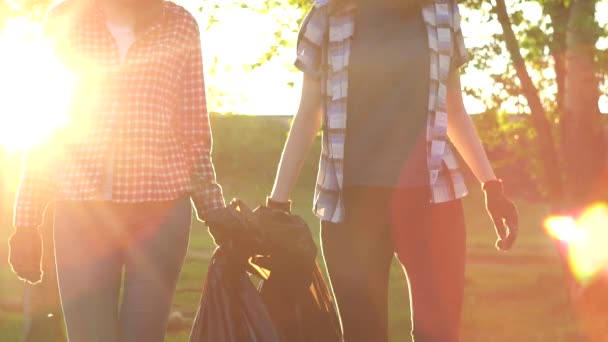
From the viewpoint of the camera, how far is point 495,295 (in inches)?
726

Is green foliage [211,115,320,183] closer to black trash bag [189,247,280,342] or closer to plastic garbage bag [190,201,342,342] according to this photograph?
plastic garbage bag [190,201,342,342]

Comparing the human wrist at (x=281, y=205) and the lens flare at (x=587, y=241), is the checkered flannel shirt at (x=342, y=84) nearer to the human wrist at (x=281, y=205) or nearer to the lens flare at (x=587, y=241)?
the human wrist at (x=281, y=205)

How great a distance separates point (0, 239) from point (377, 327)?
1125 inches

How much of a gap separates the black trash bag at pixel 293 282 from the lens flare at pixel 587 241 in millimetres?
8403

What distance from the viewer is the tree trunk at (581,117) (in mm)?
12086

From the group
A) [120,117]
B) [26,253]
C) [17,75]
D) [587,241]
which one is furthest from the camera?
[17,75]

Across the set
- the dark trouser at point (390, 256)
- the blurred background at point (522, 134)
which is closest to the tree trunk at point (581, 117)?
the blurred background at point (522, 134)

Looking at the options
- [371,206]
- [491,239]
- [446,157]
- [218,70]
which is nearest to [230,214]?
[371,206]

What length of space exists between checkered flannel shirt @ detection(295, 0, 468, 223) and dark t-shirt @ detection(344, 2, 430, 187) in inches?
1.2

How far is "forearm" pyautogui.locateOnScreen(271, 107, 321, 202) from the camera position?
427 centimetres

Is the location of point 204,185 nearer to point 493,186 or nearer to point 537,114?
point 493,186

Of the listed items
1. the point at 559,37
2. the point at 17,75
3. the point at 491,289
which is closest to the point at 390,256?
the point at 559,37

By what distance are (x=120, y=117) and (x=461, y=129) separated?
4.19ft

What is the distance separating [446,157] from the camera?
4.20 meters
